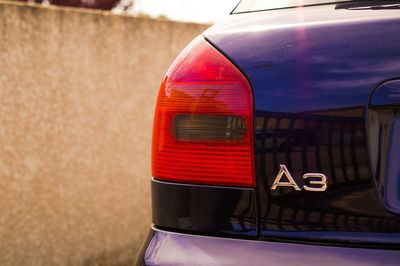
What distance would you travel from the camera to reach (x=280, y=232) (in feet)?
5.64

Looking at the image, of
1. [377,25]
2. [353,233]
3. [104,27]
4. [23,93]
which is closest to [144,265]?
[353,233]

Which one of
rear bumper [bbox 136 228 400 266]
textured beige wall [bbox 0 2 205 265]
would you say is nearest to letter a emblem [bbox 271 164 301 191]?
rear bumper [bbox 136 228 400 266]

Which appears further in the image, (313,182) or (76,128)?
(76,128)

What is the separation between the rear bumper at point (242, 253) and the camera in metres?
1.60

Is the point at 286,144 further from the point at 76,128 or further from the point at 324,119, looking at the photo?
the point at 76,128

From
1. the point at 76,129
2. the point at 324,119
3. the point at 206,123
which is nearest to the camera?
the point at 324,119

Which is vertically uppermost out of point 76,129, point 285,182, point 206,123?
point 206,123

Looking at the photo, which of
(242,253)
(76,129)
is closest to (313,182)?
(242,253)

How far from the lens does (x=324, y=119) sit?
1.68 meters

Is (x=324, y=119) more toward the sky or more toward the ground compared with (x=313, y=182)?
more toward the sky

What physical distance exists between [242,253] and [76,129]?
11.9ft

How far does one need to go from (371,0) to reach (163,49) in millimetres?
3832

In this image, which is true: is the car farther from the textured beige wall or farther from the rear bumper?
the textured beige wall

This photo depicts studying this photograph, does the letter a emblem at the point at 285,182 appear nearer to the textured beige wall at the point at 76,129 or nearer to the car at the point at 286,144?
the car at the point at 286,144
